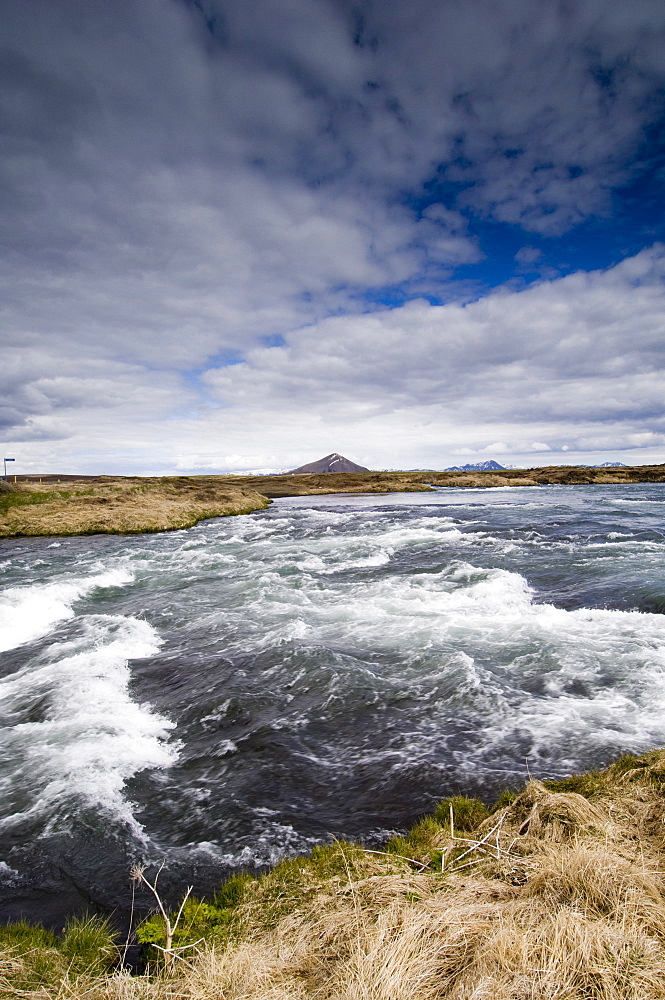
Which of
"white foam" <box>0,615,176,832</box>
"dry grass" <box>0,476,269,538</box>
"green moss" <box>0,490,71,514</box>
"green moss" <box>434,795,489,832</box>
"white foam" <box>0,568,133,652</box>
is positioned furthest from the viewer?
"green moss" <box>0,490,71,514</box>

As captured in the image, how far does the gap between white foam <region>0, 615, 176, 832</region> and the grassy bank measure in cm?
255

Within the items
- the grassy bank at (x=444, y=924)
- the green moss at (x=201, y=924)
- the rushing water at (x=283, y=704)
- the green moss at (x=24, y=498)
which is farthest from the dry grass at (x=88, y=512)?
the grassy bank at (x=444, y=924)

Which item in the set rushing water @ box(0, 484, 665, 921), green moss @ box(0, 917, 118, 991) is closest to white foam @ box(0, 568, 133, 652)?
rushing water @ box(0, 484, 665, 921)

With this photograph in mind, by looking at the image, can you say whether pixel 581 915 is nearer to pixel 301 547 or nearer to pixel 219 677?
pixel 219 677

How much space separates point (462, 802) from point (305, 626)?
7835 mm

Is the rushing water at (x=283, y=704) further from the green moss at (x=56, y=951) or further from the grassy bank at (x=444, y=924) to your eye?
the grassy bank at (x=444, y=924)

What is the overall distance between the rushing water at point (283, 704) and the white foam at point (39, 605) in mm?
A: 93

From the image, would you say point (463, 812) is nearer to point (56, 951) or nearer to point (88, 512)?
point (56, 951)

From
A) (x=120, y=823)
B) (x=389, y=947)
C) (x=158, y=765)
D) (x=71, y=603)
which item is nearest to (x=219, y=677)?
(x=158, y=765)

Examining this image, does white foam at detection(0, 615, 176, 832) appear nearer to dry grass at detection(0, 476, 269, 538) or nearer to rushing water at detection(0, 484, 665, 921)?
rushing water at detection(0, 484, 665, 921)

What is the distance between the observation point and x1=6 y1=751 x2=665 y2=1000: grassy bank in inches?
113

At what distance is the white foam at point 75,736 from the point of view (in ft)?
20.8

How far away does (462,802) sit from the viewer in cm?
568

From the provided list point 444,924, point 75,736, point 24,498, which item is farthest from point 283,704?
point 24,498
